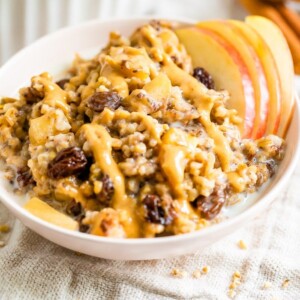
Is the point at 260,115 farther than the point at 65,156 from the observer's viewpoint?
Yes

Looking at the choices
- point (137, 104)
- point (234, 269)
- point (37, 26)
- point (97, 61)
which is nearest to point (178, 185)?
point (137, 104)

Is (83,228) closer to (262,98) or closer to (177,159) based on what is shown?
(177,159)

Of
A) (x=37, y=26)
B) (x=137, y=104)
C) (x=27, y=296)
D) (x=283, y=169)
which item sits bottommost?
(x=27, y=296)

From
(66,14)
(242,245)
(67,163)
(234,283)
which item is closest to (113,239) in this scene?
(67,163)

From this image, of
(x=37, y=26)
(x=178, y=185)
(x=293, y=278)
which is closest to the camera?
(x=178, y=185)

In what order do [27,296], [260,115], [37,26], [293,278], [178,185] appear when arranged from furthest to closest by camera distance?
[37,26], [260,115], [293,278], [27,296], [178,185]

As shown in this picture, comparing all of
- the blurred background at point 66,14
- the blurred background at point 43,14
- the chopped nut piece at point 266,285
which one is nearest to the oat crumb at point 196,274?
the chopped nut piece at point 266,285

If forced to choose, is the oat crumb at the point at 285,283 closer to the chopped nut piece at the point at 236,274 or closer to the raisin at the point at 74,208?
the chopped nut piece at the point at 236,274

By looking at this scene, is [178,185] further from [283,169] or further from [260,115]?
[260,115]
